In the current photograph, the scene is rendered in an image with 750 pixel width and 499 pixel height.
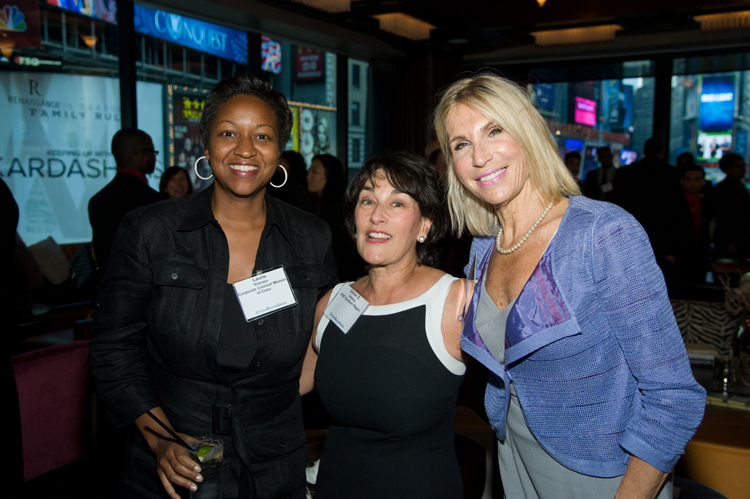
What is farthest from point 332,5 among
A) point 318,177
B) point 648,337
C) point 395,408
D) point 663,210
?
point 648,337

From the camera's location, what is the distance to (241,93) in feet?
4.97

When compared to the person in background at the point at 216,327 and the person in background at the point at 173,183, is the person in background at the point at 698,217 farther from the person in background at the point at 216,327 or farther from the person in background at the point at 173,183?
the person in background at the point at 216,327

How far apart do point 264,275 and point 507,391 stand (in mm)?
682

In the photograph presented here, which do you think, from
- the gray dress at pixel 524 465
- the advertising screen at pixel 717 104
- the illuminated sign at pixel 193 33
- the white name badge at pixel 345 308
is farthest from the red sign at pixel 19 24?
the advertising screen at pixel 717 104

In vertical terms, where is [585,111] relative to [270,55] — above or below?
below

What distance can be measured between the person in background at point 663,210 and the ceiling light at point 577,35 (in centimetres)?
300

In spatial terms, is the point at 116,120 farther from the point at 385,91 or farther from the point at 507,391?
the point at 507,391

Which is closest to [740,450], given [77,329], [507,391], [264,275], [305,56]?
[507,391]

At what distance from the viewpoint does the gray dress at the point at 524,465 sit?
1.17 meters

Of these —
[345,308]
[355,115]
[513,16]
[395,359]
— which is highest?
[513,16]

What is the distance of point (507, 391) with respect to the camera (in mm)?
1263

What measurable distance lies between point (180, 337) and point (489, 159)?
85cm

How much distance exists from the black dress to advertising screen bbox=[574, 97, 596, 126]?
8687 millimetres

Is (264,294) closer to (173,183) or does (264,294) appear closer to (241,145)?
(241,145)
